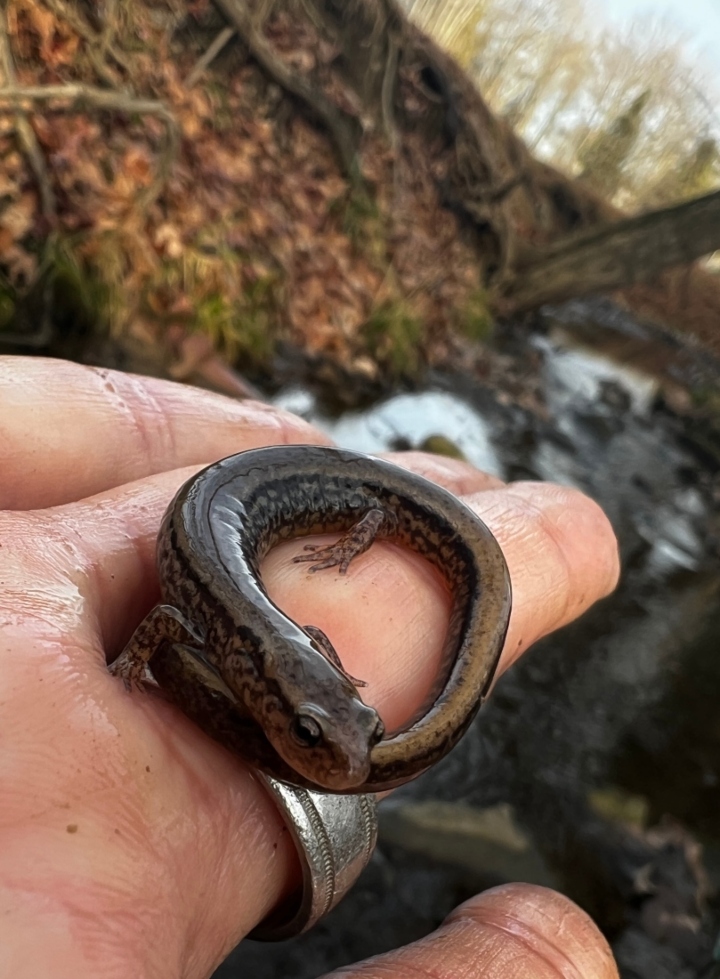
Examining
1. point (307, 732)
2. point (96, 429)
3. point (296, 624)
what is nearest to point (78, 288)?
point (96, 429)

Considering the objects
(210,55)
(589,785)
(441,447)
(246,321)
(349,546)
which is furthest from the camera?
(210,55)

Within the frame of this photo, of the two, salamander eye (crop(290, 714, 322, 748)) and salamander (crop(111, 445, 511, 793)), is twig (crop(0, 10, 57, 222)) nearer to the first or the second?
salamander (crop(111, 445, 511, 793))

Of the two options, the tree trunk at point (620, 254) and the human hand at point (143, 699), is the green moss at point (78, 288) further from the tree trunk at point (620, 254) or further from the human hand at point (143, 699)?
the tree trunk at point (620, 254)

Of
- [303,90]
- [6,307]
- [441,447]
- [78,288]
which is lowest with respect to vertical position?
[6,307]

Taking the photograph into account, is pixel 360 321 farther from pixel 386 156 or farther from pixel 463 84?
pixel 463 84

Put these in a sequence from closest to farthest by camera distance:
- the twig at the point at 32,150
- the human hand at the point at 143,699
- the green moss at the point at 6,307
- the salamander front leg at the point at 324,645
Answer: the human hand at the point at 143,699 < the salamander front leg at the point at 324,645 < the green moss at the point at 6,307 < the twig at the point at 32,150

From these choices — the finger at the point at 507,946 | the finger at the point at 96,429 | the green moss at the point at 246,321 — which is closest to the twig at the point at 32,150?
the green moss at the point at 246,321

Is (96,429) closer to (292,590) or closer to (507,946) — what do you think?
(292,590)
